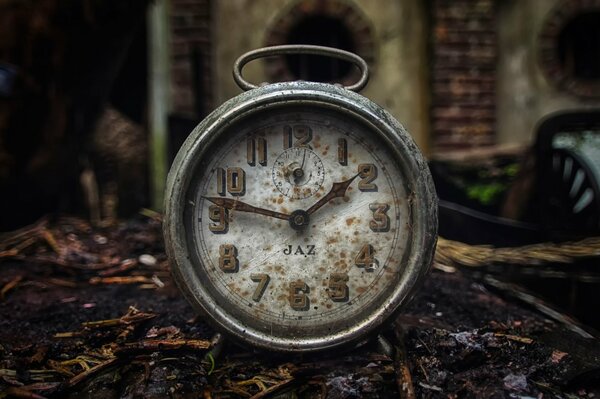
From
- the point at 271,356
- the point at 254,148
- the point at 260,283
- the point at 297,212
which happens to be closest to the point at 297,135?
the point at 254,148

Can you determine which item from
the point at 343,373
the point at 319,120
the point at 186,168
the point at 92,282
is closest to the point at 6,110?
the point at 92,282

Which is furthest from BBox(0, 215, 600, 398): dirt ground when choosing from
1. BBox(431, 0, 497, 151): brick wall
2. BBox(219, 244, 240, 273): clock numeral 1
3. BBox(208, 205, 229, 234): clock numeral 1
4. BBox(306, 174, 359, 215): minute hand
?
BBox(431, 0, 497, 151): brick wall

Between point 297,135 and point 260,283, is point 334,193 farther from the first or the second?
point 260,283

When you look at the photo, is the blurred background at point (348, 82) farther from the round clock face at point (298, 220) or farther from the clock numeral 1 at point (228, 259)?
the clock numeral 1 at point (228, 259)

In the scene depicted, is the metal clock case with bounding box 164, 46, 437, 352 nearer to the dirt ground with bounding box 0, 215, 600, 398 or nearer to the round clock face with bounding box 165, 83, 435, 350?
the round clock face with bounding box 165, 83, 435, 350

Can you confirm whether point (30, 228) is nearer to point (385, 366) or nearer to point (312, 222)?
point (312, 222)

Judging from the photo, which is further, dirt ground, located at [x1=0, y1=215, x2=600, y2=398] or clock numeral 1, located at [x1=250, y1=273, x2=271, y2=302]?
clock numeral 1, located at [x1=250, y1=273, x2=271, y2=302]
